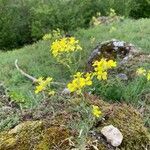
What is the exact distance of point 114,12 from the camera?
11.9 metres

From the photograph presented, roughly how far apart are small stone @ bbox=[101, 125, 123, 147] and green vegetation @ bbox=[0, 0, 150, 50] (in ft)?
26.6

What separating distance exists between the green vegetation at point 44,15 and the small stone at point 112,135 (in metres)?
8.10

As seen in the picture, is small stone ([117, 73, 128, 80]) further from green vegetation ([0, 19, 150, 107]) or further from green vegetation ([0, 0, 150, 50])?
green vegetation ([0, 0, 150, 50])

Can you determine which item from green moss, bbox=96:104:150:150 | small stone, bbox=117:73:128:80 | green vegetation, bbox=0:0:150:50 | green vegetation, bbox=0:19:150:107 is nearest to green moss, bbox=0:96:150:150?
green moss, bbox=96:104:150:150

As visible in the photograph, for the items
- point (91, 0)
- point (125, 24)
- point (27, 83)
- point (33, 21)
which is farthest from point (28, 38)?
point (27, 83)

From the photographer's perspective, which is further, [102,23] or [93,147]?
[102,23]

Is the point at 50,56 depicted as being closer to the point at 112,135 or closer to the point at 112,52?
the point at 112,52

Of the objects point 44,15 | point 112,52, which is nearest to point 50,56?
point 112,52

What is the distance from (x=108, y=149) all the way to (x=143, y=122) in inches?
21.9

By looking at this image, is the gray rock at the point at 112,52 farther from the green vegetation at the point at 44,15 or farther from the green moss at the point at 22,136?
the green vegetation at the point at 44,15

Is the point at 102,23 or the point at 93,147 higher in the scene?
the point at 93,147

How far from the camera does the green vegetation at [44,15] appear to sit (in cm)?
1149

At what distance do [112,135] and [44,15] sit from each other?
26.8 ft

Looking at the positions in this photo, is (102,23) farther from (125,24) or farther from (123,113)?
(123,113)
